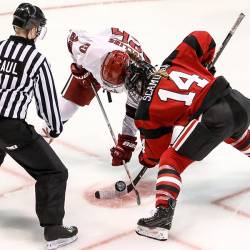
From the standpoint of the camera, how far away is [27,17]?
329 cm

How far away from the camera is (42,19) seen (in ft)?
11.1

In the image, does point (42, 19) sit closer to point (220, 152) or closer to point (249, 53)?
point (220, 152)

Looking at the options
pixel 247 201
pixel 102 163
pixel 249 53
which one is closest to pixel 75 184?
pixel 102 163

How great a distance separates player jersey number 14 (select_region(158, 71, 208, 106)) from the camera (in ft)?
11.1

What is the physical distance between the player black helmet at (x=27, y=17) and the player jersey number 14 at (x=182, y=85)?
613mm

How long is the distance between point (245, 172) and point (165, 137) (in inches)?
35.0

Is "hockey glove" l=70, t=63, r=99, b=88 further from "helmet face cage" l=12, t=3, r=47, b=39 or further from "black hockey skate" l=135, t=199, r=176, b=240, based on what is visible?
"black hockey skate" l=135, t=199, r=176, b=240

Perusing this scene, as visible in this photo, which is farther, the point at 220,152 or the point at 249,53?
the point at 249,53

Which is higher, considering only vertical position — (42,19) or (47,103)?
(42,19)

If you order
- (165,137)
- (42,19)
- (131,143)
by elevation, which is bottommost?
(131,143)

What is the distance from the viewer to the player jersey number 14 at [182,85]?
338 cm

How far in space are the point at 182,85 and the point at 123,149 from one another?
2.48ft

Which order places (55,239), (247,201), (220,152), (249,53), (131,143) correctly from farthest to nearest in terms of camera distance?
(249,53)
(220,152)
(131,143)
(247,201)
(55,239)

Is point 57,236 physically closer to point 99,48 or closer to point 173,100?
point 173,100
